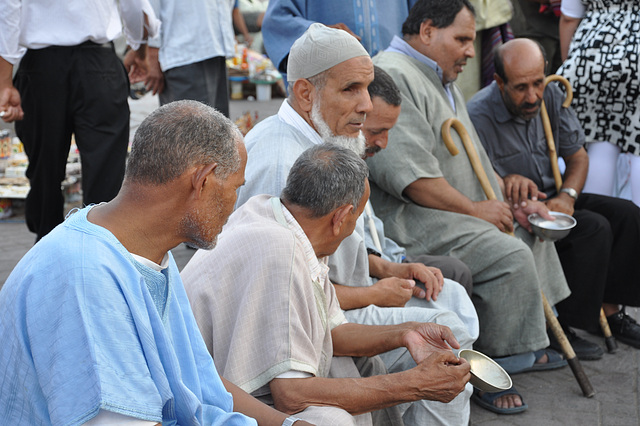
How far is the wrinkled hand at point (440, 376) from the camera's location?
7.84 ft

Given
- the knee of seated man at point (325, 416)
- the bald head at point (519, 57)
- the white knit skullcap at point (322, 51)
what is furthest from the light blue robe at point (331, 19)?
the knee of seated man at point (325, 416)

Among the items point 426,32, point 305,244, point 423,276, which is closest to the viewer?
point 305,244

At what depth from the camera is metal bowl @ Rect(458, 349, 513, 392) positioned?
104 inches

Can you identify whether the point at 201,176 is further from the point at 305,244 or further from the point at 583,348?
the point at 583,348

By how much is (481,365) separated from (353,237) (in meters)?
0.68

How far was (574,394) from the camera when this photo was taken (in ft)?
12.4

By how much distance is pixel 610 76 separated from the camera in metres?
5.06

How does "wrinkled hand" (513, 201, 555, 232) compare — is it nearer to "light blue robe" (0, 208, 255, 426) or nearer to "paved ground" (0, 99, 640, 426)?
"paved ground" (0, 99, 640, 426)

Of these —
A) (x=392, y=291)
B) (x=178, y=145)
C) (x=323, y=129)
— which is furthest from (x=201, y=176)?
(x=323, y=129)

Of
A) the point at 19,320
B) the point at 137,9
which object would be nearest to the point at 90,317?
the point at 19,320

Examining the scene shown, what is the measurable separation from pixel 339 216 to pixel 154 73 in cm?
331

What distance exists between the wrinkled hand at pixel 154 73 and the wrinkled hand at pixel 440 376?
3.55 meters

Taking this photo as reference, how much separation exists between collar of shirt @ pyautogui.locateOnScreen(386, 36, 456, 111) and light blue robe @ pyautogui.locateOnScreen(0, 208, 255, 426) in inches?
115

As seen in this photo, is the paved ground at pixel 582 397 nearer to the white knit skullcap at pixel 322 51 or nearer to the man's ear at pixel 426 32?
the white knit skullcap at pixel 322 51
